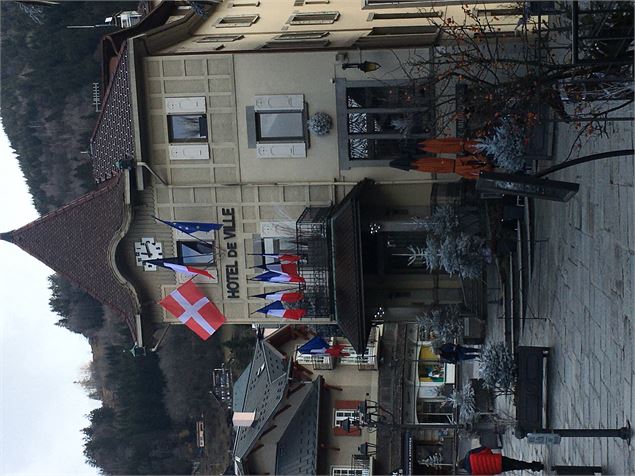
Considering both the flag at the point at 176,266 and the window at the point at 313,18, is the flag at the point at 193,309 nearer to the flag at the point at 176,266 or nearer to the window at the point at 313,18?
the flag at the point at 176,266

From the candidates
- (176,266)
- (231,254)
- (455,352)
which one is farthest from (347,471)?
(176,266)

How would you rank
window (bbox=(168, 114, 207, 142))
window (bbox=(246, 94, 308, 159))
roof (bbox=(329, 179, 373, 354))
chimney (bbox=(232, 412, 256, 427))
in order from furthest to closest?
chimney (bbox=(232, 412, 256, 427)) → window (bbox=(168, 114, 207, 142)) → window (bbox=(246, 94, 308, 159)) → roof (bbox=(329, 179, 373, 354))

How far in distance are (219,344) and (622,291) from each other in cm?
Answer: 5543

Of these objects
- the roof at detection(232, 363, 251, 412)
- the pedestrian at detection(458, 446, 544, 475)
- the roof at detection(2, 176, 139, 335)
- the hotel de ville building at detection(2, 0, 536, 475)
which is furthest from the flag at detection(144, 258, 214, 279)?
the roof at detection(232, 363, 251, 412)

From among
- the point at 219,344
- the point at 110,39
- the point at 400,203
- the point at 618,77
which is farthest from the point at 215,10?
the point at 219,344

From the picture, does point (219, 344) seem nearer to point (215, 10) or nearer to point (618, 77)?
point (215, 10)

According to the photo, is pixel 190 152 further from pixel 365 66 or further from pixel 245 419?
pixel 245 419

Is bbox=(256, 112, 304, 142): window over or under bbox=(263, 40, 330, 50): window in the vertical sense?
under

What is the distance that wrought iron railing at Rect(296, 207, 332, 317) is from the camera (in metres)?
23.7

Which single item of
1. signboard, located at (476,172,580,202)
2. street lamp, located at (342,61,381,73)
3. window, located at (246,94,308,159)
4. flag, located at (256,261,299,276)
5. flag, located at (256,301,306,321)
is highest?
street lamp, located at (342,61,381,73)

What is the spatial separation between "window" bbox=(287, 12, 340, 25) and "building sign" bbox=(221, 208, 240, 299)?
7518 millimetres

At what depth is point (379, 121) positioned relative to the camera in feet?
79.3

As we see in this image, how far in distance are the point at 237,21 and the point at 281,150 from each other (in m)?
6.53

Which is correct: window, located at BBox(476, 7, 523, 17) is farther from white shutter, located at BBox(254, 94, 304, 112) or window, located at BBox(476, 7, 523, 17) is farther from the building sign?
the building sign
